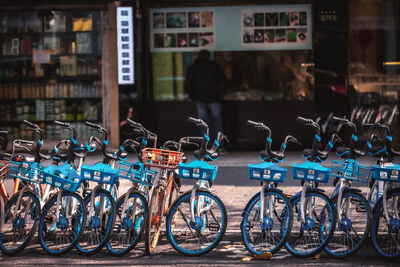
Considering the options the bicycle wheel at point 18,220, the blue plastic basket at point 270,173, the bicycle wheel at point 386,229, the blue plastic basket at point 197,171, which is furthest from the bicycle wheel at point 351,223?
the bicycle wheel at point 18,220

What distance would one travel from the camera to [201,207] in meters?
7.32

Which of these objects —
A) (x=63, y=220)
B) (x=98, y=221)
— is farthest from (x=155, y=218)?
(x=63, y=220)

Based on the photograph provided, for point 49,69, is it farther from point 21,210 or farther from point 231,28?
point 21,210

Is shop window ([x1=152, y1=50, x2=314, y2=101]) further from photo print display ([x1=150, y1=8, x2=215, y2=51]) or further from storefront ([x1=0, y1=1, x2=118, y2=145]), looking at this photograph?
storefront ([x1=0, y1=1, x2=118, y2=145])

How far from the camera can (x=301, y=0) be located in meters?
13.8

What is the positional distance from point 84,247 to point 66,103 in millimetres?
7197

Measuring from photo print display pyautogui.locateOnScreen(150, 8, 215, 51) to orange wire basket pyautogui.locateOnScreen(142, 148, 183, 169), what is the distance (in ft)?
22.7

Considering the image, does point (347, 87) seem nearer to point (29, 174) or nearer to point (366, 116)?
point (366, 116)

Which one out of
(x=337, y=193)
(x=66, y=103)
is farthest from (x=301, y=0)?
(x=337, y=193)

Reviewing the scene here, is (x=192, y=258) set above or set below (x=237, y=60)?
below

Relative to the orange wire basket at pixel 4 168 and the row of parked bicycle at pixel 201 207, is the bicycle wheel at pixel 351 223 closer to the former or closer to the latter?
the row of parked bicycle at pixel 201 207

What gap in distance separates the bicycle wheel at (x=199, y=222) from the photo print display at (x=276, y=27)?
7086 millimetres

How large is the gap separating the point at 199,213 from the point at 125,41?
6677 mm

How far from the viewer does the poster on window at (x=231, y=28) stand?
45.5 feet
